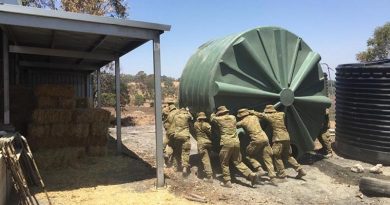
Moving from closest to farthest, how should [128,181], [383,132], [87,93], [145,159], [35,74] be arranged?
1. [128,181]
2. [383,132]
3. [145,159]
4. [35,74]
5. [87,93]

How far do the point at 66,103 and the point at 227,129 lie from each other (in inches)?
178

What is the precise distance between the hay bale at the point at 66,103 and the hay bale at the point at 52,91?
103 mm

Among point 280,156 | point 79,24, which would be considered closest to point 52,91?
point 79,24

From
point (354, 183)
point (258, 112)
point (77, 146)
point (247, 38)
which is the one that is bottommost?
point (354, 183)

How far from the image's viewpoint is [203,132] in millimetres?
9406

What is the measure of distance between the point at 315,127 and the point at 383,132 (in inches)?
65.0

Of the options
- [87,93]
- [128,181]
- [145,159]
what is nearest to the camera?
[128,181]

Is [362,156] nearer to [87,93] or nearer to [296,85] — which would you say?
[296,85]

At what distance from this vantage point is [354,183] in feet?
30.1

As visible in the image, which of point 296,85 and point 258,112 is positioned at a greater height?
point 296,85

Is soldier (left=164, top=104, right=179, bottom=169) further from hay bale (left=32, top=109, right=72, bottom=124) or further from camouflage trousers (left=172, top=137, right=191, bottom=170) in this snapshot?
hay bale (left=32, top=109, right=72, bottom=124)

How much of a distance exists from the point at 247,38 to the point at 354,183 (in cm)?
399

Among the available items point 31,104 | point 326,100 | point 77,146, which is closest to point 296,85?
point 326,100

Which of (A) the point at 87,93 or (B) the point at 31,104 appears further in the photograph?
(A) the point at 87,93
